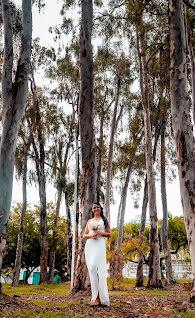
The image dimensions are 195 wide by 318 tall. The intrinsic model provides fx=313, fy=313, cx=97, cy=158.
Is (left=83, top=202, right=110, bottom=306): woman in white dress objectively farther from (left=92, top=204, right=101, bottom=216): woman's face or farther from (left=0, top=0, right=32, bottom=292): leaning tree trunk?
(left=0, top=0, right=32, bottom=292): leaning tree trunk

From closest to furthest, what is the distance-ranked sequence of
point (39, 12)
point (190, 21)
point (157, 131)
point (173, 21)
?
point (173, 21)
point (39, 12)
point (190, 21)
point (157, 131)

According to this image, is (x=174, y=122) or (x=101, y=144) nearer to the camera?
(x=174, y=122)

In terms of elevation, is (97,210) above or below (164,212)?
below

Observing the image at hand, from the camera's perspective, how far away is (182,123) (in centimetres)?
596

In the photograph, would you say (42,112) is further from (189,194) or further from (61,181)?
(189,194)

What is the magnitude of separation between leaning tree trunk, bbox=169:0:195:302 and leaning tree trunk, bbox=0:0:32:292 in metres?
3.17

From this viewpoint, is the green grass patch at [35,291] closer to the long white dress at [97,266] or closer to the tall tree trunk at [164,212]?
Result: the long white dress at [97,266]

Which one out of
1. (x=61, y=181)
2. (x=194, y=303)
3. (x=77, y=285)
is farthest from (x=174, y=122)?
(x=61, y=181)

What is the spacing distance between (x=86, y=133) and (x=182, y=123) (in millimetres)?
3554

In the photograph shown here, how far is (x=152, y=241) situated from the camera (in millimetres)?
11688

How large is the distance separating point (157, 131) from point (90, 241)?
12.3 meters

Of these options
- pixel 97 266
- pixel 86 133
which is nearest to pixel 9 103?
pixel 86 133

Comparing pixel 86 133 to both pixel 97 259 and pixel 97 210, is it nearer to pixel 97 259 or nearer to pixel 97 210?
pixel 97 210

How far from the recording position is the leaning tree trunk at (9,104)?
5.95m
